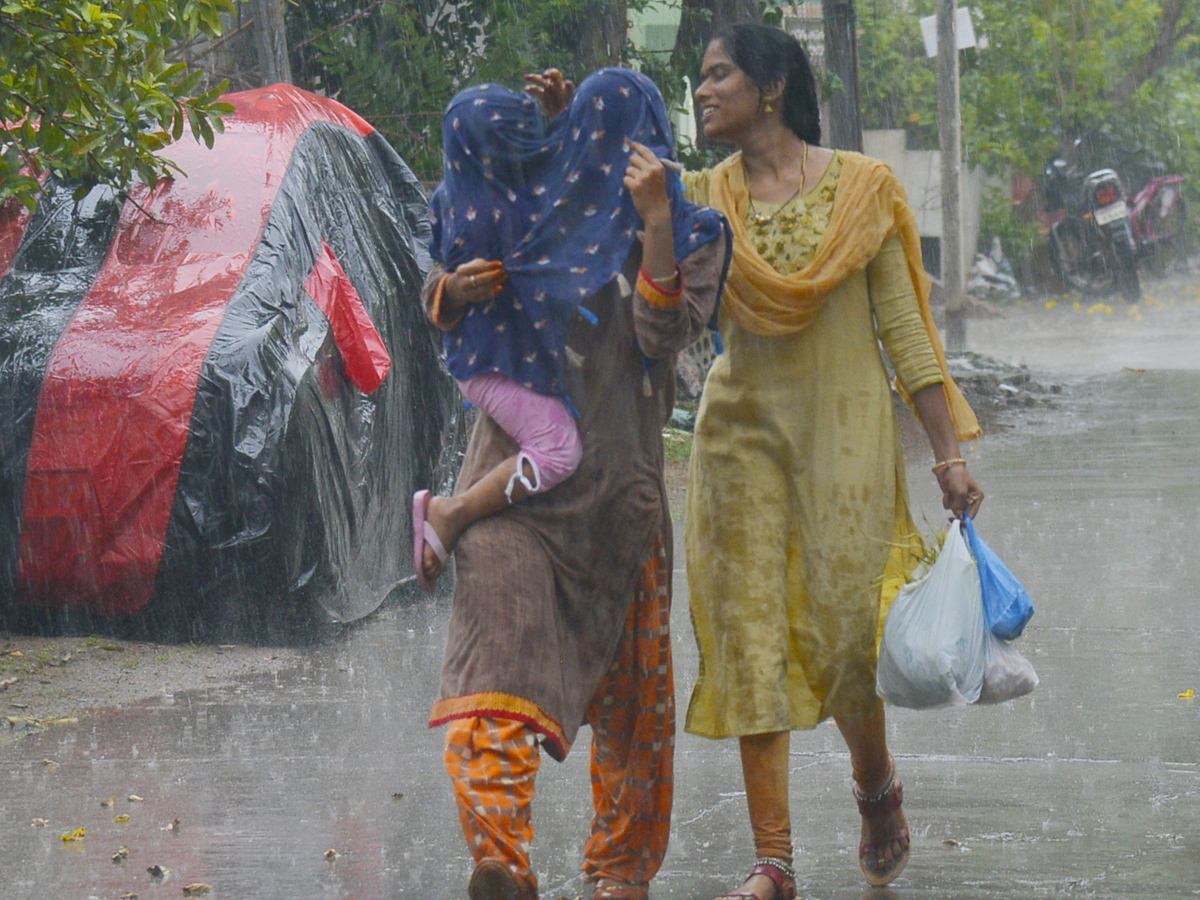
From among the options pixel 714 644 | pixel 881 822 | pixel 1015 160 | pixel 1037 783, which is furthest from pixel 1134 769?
pixel 1015 160

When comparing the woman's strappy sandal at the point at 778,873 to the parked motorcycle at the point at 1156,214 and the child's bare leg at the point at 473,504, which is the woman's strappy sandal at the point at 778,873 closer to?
the child's bare leg at the point at 473,504

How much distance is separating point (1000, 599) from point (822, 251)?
0.82m

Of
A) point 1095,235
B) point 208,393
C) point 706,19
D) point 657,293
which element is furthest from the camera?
point 1095,235

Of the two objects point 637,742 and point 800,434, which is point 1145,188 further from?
point 637,742

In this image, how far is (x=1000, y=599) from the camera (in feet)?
12.1

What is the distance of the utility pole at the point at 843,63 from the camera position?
581 inches

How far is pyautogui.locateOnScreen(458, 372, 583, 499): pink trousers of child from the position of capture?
3.43 metres

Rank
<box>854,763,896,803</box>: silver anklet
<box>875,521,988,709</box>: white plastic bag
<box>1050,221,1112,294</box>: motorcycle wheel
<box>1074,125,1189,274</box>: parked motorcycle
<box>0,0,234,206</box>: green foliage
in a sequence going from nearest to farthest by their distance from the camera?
<box>875,521,988,709</box>: white plastic bag < <box>854,763,896,803</box>: silver anklet < <box>0,0,234,206</box>: green foliage < <box>1050,221,1112,294</box>: motorcycle wheel < <box>1074,125,1189,274</box>: parked motorcycle

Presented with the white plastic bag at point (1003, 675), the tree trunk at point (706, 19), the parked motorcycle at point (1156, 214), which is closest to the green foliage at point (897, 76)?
the parked motorcycle at point (1156, 214)

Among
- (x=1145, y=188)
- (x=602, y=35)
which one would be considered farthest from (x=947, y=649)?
(x=1145, y=188)

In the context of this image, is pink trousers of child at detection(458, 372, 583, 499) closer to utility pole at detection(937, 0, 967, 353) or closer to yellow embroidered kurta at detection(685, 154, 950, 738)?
yellow embroidered kurta at detection(685, 154, 950, 738)

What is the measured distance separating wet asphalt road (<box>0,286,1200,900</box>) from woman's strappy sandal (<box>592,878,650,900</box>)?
189mm

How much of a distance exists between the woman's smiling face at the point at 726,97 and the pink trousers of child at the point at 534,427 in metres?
0.75

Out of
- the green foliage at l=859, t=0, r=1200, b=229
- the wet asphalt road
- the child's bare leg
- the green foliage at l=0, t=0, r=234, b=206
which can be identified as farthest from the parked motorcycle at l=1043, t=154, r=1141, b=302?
the child's bare leg
